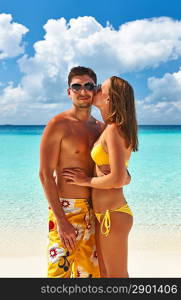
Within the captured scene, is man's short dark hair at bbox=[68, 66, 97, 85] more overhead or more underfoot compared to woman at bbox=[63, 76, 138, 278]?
more overhead

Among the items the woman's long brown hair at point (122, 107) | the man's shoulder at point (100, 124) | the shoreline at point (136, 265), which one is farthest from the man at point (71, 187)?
the shoreline at point (136, 265)

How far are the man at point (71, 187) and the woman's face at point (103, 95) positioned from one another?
0.08 metres

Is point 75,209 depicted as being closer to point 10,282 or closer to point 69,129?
point 69,129

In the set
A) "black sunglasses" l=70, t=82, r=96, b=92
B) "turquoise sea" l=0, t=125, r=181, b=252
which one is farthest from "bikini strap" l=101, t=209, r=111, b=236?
"turquoise sea" l=0, t=125, r=181, b=252

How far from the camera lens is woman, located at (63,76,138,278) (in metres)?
2.72

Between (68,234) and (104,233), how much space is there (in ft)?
0.84

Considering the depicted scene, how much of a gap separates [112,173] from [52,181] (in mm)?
472

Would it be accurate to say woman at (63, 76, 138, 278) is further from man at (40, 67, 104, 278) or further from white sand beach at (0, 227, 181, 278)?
white sand beach at (0, 227, 181, 278)

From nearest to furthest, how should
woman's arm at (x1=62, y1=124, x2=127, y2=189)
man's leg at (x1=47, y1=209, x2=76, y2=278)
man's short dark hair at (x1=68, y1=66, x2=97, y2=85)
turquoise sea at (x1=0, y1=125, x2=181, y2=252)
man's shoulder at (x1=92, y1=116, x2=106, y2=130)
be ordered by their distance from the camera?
woman's arm at (x1=62, y1=124, x2=127, y2=189), man's leg at (x1=47, y1=209, x2=76, y2=278), man's short dark hair at (x1=68, y1=66, x2=97, y2=85), man's shoulder at (x1=92, y1=116, x2=106, y2=130), turquoise sea at (x1=0, y1=125, x2=181, y2=252)

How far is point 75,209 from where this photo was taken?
2.95 metres

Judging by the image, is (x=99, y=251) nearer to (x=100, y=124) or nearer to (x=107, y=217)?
(x=107, y=217)

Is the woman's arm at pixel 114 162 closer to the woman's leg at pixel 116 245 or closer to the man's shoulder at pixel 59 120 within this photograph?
the woman's leg at pixel 116 245

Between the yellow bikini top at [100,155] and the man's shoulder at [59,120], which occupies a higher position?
the man's shoulder at [59,120]

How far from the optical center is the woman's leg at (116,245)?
284cm
